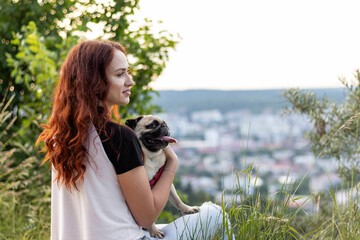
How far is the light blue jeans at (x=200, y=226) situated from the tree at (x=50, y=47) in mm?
2976

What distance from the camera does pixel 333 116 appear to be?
4.07m

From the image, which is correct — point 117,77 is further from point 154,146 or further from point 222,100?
point 222,100

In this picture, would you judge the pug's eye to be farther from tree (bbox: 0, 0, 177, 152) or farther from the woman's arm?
tree (bbox: 0, 0, 177, 152)

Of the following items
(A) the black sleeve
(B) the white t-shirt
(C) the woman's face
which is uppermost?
(C) the woman's face

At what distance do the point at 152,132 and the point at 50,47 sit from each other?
370cm

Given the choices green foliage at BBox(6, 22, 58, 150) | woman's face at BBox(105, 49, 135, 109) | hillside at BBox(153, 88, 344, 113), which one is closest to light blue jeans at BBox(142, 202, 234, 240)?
woman's face at BBox(105, 49, 135, 109)

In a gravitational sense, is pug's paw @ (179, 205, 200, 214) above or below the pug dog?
below

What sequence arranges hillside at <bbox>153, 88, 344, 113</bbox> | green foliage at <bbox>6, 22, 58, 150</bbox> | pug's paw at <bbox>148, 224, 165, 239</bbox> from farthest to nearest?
hillside at <bbox>153, 88, 344, 113</bbox> < green foliage at <bbox>6, 22, 58, 150</bbox> < pug's paw at <bbox>148, 224, 165, 239</bbox>

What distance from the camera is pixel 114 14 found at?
5.39 m

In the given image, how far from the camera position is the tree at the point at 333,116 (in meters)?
3.85

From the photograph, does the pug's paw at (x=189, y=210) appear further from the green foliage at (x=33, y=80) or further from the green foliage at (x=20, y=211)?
the green foliage at (x=33, y=80)

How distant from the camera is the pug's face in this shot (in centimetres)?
229

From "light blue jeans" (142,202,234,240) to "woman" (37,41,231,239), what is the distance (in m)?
0.02

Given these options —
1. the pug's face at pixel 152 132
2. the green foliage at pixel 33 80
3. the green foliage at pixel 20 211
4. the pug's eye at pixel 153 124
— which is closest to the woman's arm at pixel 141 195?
the pug's face at pixel 152 132
